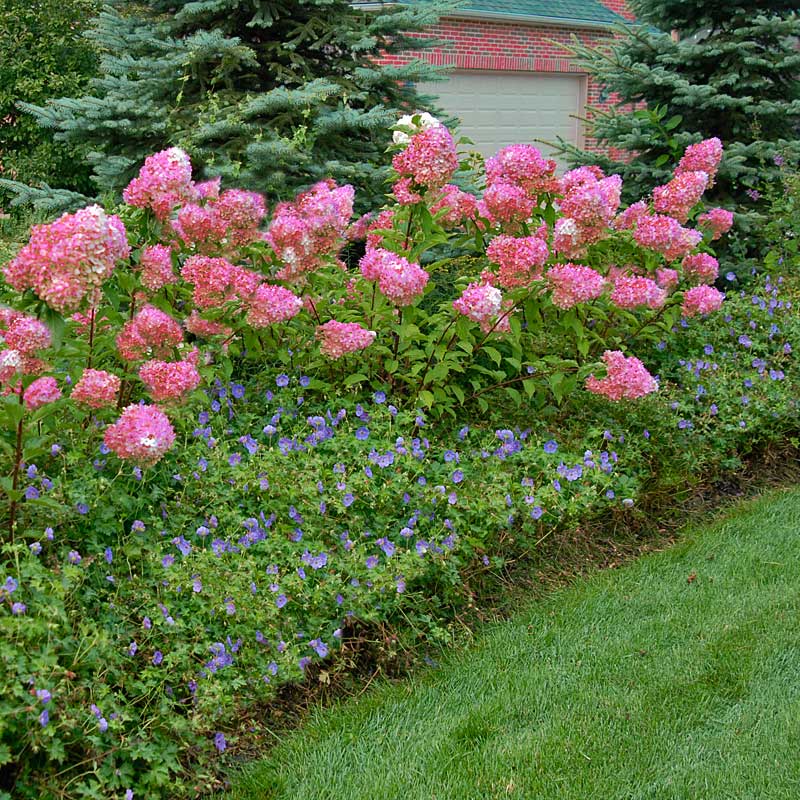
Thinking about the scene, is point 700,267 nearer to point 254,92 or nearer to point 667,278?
point 667,278

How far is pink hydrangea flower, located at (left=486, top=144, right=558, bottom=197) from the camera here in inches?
165

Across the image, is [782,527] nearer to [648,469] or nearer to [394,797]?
[648,469]

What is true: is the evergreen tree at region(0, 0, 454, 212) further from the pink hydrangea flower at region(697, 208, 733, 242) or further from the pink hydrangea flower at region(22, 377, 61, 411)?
the pink hydrangea flower at region(22, 377, 61, 411)

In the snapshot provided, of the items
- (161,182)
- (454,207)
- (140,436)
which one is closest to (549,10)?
(454,207)

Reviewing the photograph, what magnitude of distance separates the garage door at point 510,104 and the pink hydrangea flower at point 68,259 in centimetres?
1214

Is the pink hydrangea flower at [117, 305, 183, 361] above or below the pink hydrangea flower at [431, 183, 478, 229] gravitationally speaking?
below

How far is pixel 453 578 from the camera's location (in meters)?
3.28

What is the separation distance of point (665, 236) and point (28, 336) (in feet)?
9.22

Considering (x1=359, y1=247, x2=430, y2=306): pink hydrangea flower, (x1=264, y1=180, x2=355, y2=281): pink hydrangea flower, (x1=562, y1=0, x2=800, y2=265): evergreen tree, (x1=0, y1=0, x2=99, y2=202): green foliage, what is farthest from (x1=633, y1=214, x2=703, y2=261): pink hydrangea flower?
(x1=0, y1=0, x2=99, y2=202): green foliage

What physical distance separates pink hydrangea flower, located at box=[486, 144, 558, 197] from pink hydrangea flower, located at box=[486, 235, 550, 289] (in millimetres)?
594

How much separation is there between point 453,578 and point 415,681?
392 millimetres

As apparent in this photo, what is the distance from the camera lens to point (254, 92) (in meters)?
6.88

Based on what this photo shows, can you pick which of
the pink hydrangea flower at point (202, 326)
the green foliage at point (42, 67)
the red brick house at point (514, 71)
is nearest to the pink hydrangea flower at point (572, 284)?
the pink hydrangea flower at point (202, 326)

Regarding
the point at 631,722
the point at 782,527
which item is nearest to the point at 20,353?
the point at 631,722
